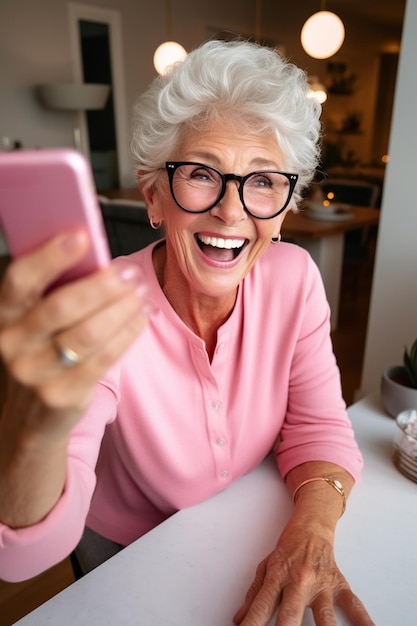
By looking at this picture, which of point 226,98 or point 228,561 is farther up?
point 226,98

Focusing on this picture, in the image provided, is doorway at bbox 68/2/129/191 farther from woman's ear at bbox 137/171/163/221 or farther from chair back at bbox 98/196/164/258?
woman's ear at bbox 137/171/163/221

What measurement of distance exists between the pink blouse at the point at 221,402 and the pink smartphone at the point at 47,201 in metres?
0.50

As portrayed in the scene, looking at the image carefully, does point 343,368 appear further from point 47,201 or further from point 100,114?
point 100,114

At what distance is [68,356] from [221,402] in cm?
63

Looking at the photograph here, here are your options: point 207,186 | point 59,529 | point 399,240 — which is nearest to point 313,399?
point 207,186

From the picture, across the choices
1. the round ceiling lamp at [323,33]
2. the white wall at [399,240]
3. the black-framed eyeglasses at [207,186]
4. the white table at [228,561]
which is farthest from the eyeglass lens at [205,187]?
the round ceiling lamp at [323,33]

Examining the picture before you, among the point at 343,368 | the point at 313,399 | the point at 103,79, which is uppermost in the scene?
the point at 103,79

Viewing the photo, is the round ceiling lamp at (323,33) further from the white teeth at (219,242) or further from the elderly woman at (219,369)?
the white teeth at (219,242)

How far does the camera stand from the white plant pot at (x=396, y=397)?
124 centimetres

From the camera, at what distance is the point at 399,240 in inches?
74.2

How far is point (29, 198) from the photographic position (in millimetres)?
404

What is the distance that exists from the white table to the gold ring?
51cm

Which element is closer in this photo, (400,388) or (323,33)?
(400,388)

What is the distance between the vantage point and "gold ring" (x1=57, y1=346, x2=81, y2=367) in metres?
0.40
